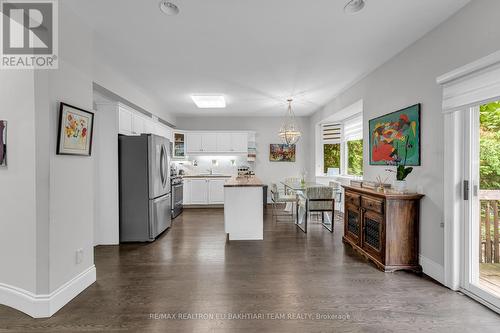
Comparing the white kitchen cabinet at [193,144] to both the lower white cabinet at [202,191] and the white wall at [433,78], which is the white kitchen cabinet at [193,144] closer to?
the lower white cabinet at [202,191]

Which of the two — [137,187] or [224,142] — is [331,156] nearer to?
[224,142]

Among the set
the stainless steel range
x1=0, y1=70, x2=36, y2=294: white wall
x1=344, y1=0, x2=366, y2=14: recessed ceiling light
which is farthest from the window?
x1=0, y1=70, x2=36, y2=294: white wall

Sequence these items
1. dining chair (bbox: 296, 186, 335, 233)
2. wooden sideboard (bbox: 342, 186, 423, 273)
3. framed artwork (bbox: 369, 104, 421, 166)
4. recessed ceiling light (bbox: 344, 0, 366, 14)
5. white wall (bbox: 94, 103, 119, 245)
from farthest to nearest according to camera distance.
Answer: dining chair (bbox: 296, 186, 335, 233), white wall (bbox: 94, 103, 119, 245), framed artwork (bbox: 369, 104, 421, 166), wooden sideboard (bbox: 342, 186, 423, 273), recessed ceiling light (bbox: 344, 0, 366, 14)

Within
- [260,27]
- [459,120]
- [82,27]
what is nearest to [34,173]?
[82,27]

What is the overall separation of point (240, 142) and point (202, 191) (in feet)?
5.93

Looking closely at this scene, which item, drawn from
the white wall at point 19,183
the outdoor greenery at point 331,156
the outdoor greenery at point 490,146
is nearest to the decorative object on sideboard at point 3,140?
the white wall at point 19,183

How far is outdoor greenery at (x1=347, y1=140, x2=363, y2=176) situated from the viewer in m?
5.54

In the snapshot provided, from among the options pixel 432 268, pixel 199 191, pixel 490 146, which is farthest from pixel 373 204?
pixel 199 191

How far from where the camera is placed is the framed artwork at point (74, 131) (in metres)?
2.11

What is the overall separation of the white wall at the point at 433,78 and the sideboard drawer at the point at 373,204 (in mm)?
451

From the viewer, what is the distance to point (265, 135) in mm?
7430

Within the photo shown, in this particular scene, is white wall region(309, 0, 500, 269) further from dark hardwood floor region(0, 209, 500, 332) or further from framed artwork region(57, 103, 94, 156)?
framed artwork region(57, 103, 94, 156)

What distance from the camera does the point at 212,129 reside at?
7367 mm

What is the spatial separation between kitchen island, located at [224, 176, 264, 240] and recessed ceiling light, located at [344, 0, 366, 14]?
2.60 meters
